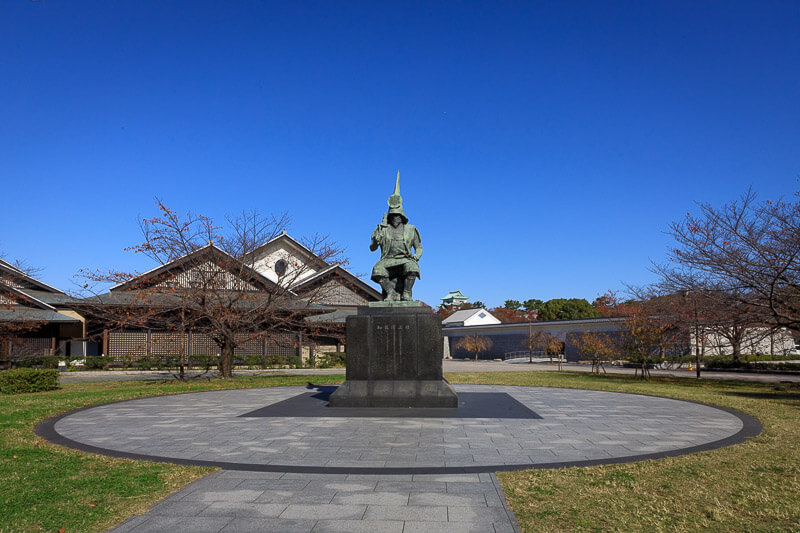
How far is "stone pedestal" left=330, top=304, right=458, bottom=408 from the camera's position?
12406 mm

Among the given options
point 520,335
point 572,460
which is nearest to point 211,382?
point 572,460

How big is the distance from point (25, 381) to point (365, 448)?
16.1 m

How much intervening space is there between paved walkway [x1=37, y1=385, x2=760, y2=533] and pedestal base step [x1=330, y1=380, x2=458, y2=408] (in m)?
0.60

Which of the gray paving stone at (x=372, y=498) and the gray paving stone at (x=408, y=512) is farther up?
the gray paving stone at (x=408, y=512)

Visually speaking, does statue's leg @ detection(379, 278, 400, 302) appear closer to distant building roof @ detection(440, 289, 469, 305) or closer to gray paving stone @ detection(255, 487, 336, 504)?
gray paving stone @ detection(255, 487, 336, 504)

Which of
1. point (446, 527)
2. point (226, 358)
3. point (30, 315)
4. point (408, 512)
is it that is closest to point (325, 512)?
point (408, 512)

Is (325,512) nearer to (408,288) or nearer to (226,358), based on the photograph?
(408,288)

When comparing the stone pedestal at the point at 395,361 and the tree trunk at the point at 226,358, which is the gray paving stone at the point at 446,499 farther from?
the tree trunk at the point at 226,358

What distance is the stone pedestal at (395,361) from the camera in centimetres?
1241

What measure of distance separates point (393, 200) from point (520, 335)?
4664cm

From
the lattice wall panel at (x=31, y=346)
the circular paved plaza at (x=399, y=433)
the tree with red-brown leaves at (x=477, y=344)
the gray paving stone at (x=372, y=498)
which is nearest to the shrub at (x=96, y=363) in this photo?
the lattice wall panel at (x=31, y=346)

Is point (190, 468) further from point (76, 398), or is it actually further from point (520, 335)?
point (520, 335)

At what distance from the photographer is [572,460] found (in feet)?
24.3

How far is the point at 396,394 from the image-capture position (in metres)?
12.4
